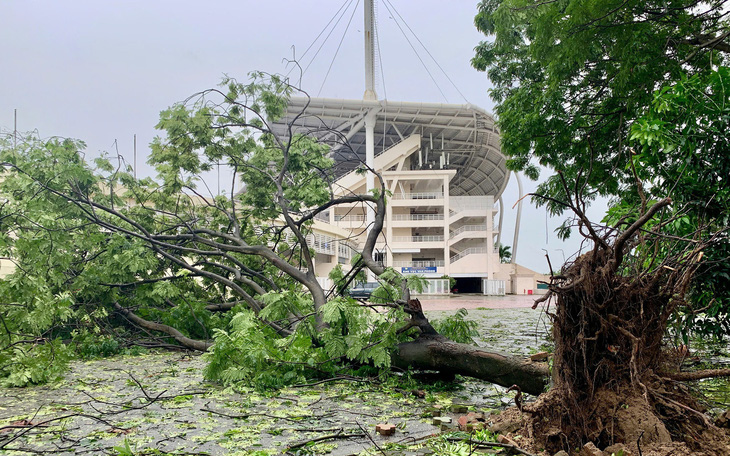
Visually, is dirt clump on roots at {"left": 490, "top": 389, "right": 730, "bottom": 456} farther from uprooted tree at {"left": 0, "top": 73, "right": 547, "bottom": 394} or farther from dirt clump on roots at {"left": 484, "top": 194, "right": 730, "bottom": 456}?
uprooted tree at {"left": 0, "top": 73, "right": 547, "bottom": 394}

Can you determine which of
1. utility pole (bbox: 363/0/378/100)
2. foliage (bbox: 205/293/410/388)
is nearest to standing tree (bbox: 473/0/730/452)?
foliage (bbox: 205/293/410/388)

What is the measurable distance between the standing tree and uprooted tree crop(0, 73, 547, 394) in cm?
117

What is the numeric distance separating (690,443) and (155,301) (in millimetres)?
7473

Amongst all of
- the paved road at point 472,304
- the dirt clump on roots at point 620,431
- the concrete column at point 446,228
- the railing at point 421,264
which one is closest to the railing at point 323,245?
the paved road at point 472,304

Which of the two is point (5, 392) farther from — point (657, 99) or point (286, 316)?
point (657, 99)

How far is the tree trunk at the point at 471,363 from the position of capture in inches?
159

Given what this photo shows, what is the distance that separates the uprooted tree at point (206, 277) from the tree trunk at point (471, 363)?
1 cm

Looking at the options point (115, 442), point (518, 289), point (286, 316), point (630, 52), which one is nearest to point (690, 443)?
point (115, 442)

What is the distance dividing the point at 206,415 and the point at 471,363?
2.27 metres

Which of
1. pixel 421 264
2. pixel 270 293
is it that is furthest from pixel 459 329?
pixel 421 264

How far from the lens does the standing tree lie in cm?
280

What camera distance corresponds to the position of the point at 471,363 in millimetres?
4547

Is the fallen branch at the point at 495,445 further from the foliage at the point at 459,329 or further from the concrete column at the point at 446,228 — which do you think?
the concrete column at the point at 446,228

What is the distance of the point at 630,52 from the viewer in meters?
6.44
